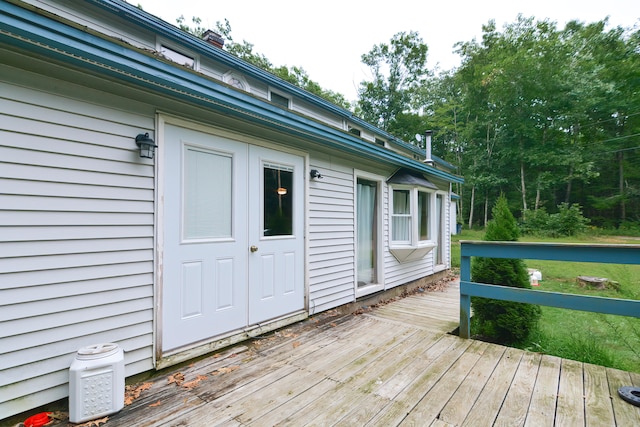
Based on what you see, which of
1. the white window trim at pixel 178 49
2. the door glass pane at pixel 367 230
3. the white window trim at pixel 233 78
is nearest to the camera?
the door glass pane at pixel 367 230

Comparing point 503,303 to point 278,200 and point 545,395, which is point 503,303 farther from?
point 278,200

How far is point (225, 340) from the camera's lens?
291 cm

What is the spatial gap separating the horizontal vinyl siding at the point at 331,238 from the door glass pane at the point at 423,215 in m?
2.23

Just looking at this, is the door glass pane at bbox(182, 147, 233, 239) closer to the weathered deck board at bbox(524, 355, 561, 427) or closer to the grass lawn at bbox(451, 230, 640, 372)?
the weathered deck board at bbox(524, 355, 561, 427)

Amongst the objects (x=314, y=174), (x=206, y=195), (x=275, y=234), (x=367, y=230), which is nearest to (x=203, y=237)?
(x=206, y=195)

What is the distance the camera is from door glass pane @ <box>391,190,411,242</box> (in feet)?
18.4

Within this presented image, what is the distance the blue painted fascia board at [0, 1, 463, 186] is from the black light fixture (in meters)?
0.39

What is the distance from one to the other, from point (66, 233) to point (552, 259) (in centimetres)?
408

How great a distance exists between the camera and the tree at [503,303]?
339 centimetres

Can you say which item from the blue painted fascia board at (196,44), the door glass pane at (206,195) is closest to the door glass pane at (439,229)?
the blue painted fascia board at (196,44)

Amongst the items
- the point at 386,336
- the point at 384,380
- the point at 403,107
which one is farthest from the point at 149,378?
the point at 403,107

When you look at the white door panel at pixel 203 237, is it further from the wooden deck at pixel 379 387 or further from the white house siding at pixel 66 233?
the wooden deck at pixel 379 387

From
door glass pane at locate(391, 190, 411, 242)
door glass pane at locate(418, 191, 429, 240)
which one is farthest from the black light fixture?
door glass pane at locate(418, 191, 429, 240)

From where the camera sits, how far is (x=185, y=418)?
1.87 meters
